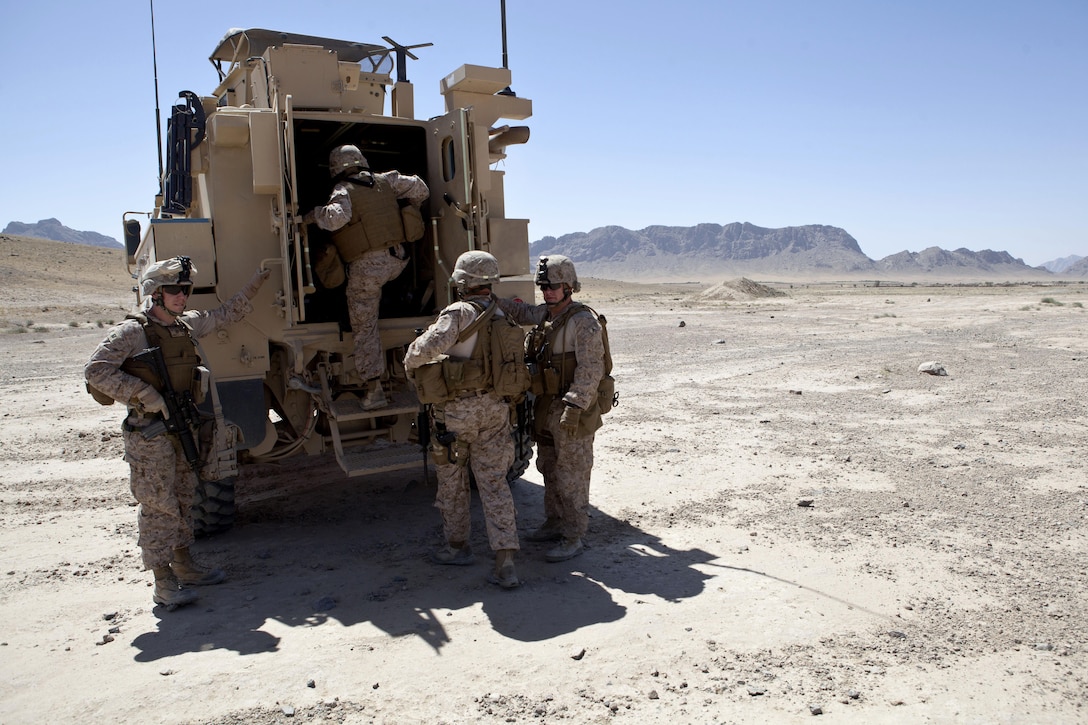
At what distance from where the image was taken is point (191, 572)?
4.73 meters

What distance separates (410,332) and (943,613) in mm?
3781

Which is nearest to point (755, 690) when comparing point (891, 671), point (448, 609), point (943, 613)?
point (891, 671)

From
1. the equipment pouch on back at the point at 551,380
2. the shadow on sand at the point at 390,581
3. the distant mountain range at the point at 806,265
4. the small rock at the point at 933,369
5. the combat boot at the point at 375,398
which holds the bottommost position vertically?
the shadow on sand at the point at 390,581

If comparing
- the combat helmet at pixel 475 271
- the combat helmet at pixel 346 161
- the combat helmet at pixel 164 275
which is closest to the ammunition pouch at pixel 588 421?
the combat helmet at pixel 475 271

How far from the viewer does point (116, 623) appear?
4.32 m

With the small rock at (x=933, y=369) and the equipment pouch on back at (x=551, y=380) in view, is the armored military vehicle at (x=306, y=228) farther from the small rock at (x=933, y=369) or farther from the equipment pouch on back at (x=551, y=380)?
the small rock at (x=933, y=369)

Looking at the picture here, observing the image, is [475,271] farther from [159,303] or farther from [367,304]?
[159,303]

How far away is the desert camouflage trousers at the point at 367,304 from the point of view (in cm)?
559

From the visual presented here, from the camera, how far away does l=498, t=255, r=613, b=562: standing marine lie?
4.93 m

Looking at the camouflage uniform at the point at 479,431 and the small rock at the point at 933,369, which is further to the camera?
the small rock at the point at 933,369

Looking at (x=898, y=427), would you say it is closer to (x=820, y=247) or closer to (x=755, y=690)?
(x=755, y=690)

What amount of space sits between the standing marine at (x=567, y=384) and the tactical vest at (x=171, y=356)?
1.82m

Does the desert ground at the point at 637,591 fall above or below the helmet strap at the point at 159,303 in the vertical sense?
below

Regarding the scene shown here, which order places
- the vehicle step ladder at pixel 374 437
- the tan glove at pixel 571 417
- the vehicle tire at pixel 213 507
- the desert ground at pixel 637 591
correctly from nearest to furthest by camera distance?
the desert ground at pixel 637 591 → the tan glove at pixel 571 417 → the vehicle step ladder at pixel 374 437 → the vehicle tire at pixel 213 507
